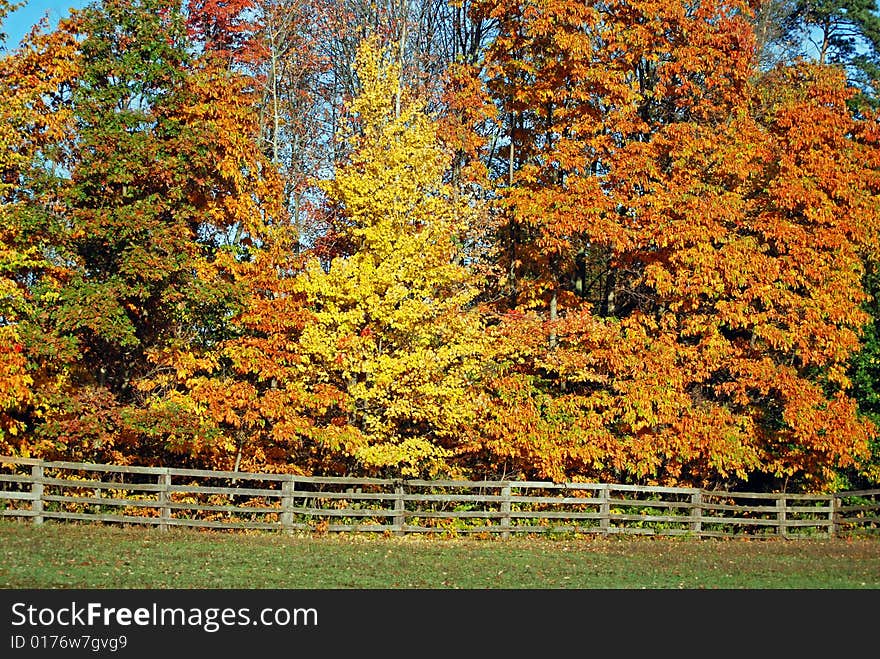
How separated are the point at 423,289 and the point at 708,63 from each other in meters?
9.90

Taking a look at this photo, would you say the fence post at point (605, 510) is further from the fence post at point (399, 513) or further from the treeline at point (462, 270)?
the fence post at point (399, 513)

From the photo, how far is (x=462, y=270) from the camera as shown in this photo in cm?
2139

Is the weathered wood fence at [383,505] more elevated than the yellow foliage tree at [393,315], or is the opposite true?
the yellow foliage tree at [393,315]

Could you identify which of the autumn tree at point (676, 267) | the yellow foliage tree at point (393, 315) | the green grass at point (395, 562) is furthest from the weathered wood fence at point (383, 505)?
the yellow foliage tree at point (393, 315)

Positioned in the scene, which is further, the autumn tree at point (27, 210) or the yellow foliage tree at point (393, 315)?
the yellow foliage tree at point (393, 315)

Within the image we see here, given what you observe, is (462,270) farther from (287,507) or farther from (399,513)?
(287,507)

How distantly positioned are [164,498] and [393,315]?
5.76m

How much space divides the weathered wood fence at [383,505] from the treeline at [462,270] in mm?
615

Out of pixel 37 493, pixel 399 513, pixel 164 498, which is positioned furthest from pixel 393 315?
pixel 37 493

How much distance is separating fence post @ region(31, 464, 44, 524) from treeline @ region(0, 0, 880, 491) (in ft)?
3.55

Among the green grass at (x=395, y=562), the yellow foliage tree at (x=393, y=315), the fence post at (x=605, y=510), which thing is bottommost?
the green grass at (x=395, y=562)

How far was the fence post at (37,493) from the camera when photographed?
1873 centimetres
